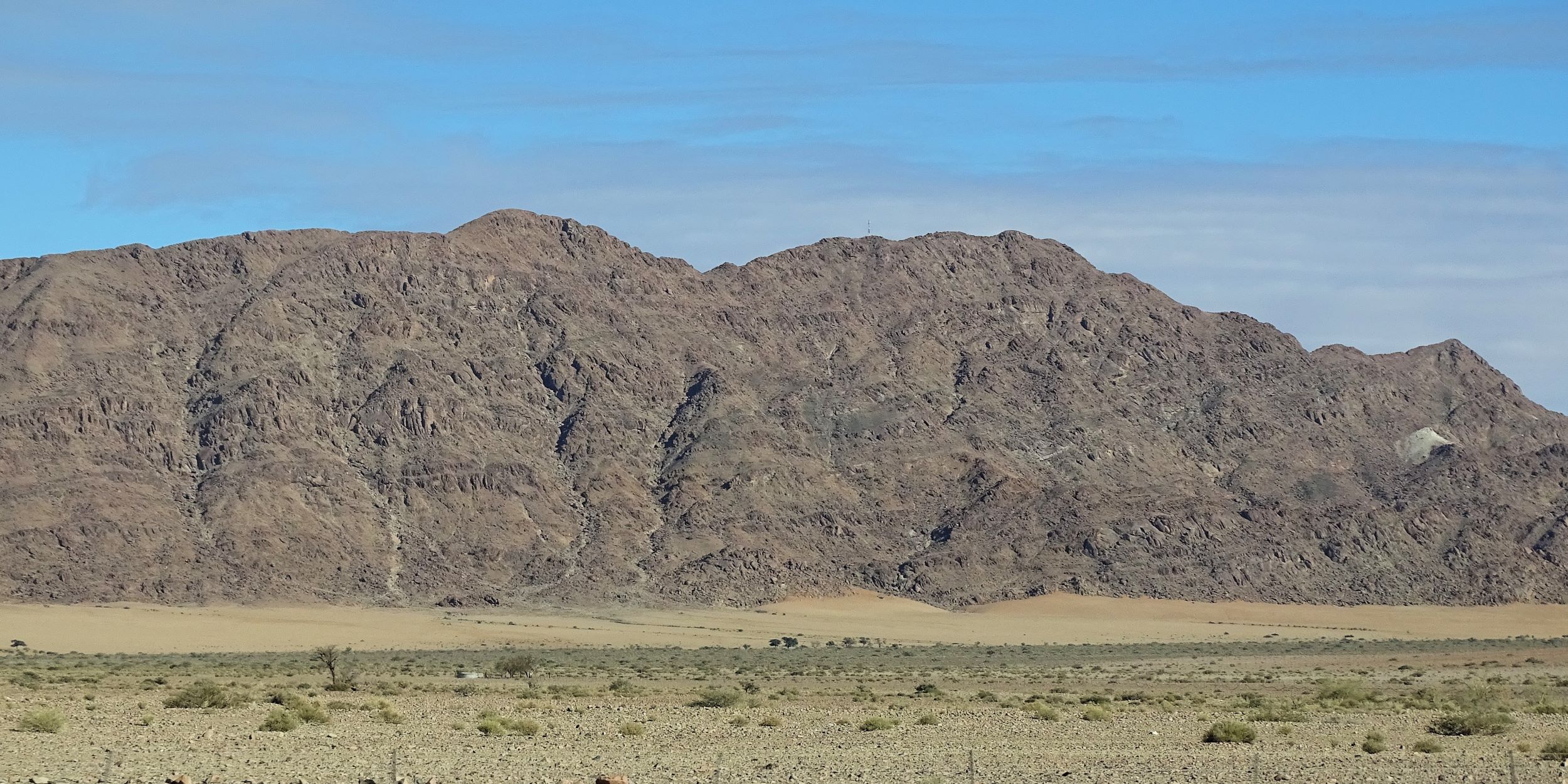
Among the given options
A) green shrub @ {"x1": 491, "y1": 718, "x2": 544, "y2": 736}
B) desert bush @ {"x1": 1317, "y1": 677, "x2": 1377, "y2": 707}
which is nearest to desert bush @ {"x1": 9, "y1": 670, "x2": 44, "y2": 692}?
green shrub @ {"x1": 491, "y1": 718, "x2": 544, "y2": 736}

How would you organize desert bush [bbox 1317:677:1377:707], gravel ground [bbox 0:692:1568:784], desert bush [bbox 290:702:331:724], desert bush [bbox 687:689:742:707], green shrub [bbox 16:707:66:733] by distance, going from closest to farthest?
1. gravel ground [bbox 0:692:1568:784]
2. green shrub [bbox 16:707:66:733]
3. desert bush [bbox 290:702:331:724]
4. desert bush [bbox 687:689:742:707]
5. desert bush [bbox 1317:677:1377:707]

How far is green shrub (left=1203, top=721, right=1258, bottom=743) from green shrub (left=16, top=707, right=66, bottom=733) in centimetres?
2308

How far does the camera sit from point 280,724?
1592 inches

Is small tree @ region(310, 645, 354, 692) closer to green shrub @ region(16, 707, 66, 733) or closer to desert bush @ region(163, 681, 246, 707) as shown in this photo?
desert bush @ region(163, 681, 246, 707)

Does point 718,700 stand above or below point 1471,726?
below

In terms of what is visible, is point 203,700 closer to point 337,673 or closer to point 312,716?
point 312,716

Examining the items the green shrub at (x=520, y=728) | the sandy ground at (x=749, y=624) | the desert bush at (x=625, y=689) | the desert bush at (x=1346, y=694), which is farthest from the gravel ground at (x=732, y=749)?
the sandy ground at (x=749, y=624)

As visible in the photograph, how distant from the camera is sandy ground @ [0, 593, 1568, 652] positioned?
361 ft

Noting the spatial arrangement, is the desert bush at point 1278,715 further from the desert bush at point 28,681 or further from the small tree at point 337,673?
the desert bush at point 28,681

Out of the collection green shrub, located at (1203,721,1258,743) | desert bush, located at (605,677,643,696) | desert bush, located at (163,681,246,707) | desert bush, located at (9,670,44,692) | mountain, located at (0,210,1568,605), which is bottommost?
desert bush, located at (9,670,44,692)

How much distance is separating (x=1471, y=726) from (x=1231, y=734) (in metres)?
6.09

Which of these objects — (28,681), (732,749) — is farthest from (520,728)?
(28,681)

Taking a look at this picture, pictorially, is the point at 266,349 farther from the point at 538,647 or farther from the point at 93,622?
the point at 538,647

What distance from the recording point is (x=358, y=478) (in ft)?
499
